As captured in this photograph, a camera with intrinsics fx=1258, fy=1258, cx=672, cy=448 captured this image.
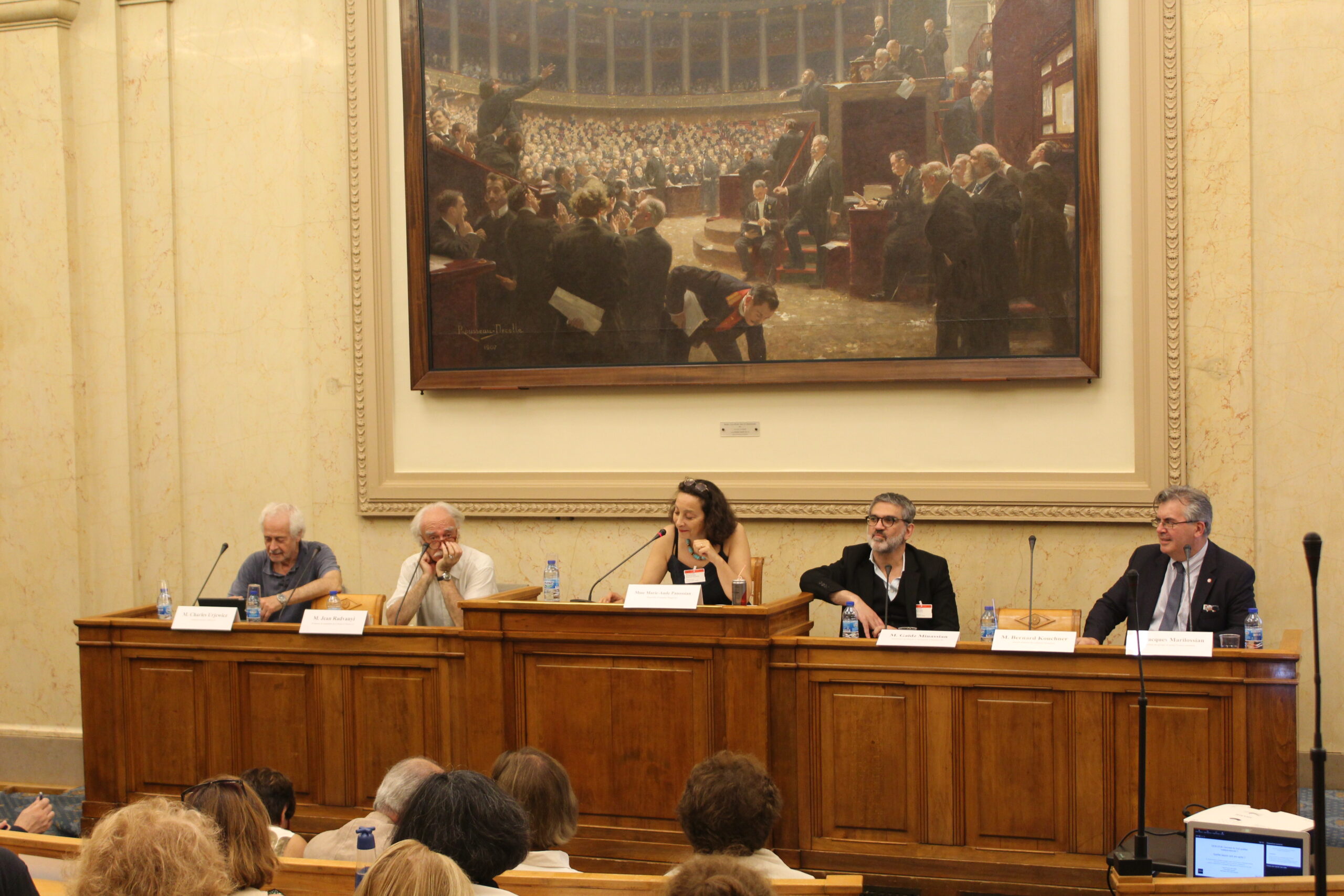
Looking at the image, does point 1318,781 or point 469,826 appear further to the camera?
point 469,826

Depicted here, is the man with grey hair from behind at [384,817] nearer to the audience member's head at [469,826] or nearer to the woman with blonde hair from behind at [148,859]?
the audience member's head at [469,826]

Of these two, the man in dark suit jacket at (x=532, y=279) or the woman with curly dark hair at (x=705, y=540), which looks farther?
the man in dark suit jacket at (x=532, y=279)

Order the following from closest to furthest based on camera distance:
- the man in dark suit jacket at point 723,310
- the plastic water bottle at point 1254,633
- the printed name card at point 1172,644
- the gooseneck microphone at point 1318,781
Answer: the gooseneck microphone at point 1318,781 → the printed name card at point 1172,644 → the plastic water bottle at point 1254,633 → the man in dark suit jacket at point 723,310

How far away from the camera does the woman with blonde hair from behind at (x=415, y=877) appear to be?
80.2 inches

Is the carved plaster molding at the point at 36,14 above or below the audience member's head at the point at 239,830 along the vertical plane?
above

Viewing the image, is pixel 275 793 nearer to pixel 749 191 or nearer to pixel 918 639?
pixel 918 639

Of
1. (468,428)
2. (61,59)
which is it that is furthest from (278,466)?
(61,59)

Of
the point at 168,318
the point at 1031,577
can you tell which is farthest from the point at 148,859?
the point at 168,318

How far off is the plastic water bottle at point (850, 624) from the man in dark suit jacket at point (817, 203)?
1892 mm

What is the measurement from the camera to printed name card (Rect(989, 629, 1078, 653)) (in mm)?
4355

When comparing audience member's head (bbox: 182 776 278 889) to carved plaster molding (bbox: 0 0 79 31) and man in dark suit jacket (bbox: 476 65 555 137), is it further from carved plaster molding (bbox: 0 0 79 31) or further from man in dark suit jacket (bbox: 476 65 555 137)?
carved plaster molding (bbox: 0 0 79 31)

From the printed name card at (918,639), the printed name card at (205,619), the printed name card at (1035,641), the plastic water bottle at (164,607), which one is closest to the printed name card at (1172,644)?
the printed name card at (1035,641)

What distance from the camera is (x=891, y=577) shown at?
525 centimetres

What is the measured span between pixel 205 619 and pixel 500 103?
3.01 m
